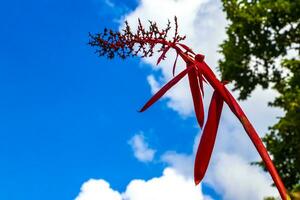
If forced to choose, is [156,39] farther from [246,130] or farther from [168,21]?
[246,130]

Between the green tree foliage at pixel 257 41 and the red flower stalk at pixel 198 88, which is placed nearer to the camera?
the red flower stalk at pixel 198 88

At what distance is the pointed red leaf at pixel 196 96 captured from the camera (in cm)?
135

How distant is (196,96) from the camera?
1.37 meters

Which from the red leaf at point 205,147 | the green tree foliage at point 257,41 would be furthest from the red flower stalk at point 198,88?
the green tree foliage at point 257,41

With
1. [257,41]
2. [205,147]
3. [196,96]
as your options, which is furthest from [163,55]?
[257,41]

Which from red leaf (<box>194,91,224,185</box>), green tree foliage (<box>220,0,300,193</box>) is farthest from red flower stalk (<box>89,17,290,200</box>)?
green tree foliage (<box>220,0,300,193</box>)

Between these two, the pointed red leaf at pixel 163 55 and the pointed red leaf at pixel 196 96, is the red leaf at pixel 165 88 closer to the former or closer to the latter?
the pointed red leaf at pixel 196 96

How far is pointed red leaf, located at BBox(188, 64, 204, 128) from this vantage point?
135cm

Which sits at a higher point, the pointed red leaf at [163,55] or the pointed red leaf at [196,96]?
the pointed red leaf at [163,55]

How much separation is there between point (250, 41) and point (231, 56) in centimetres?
101

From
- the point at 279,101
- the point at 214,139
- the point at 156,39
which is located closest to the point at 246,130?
the point at 214,139

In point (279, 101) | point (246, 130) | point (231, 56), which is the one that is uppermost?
point (231, 56)

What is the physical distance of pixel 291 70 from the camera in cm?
1814

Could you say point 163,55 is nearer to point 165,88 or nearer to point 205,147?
point 165,88
